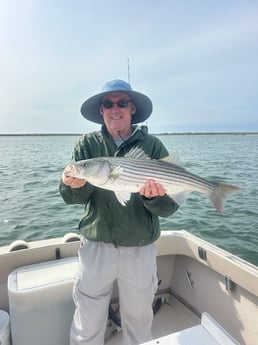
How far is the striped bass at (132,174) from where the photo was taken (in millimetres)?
2852

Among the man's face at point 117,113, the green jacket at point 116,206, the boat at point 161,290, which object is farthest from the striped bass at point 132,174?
the boat at point 161,290

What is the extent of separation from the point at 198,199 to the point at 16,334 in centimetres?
945

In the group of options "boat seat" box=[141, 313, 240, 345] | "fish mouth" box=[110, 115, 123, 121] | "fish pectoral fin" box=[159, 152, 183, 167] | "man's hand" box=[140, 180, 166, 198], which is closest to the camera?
"boat seat" box=[141, 313, 240, 345]

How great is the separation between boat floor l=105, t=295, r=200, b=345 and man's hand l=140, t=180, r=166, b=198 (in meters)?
2.11

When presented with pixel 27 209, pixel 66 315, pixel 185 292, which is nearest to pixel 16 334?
pixel 66 315

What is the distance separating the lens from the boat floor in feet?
13.2

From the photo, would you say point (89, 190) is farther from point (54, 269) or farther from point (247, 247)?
point (247, 247)

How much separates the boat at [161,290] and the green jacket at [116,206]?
2.78ft

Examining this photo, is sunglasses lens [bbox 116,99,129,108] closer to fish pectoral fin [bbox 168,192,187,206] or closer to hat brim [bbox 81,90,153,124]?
hat brim [bbox 81,90,153,124]

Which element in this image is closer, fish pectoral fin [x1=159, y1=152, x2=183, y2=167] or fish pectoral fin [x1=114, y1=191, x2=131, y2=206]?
fish pectoral fin [x1=114, y1=191, x2=131, y2=206]

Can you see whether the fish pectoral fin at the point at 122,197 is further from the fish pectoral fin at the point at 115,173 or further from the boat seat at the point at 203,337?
the boat seat at the point at 203,337

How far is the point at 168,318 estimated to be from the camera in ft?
14.5

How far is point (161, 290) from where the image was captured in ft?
15.7

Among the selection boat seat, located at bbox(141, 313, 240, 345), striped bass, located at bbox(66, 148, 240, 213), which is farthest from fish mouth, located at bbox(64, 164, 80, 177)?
boat seat, located at bbox(141, 313, 240, 345)
